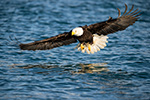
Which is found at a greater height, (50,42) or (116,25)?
(116,25)

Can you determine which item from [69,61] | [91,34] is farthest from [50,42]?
[91,34]

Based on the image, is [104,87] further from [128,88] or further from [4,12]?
[4,12]

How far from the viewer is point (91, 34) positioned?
8117 millimetres

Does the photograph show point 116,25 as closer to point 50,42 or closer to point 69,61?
point 69,61

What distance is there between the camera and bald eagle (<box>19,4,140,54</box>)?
25.6 ft

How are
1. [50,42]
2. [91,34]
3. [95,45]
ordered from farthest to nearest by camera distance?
[95,45], [50,42], [91,34]

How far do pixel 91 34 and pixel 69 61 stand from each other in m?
1.15

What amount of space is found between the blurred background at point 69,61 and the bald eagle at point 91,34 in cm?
53

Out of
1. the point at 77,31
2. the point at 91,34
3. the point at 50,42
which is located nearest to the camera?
the point at 77,31

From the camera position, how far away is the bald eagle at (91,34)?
7.82 metres

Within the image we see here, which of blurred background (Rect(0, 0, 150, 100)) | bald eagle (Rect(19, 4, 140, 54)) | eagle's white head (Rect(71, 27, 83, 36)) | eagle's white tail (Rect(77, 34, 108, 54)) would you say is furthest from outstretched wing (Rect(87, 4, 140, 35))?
blurred background (Rect(0, 0, 150, 100))

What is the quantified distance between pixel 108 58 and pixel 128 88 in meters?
2.33

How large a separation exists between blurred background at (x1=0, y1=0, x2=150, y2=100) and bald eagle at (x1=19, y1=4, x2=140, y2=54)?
535 mm

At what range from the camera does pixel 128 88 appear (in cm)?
653
